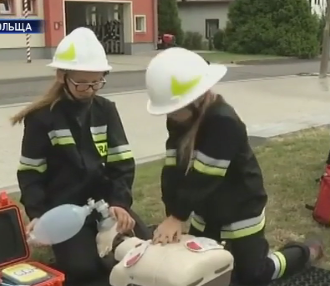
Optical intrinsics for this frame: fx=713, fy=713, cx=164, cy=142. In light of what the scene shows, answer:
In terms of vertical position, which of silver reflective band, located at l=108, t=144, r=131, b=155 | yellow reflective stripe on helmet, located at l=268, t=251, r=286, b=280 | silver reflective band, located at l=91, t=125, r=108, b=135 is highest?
silver reflective band, located at l=91, t=125, r=108, b=135

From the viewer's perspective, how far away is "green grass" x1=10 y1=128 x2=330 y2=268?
495cm

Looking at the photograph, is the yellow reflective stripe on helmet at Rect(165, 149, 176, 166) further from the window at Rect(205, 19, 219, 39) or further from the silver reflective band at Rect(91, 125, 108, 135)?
the window at Rect(205, 19, 219, 39)

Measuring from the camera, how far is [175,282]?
3.23m

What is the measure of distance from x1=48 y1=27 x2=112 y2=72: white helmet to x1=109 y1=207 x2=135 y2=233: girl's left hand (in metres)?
0.78

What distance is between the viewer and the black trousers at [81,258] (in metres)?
4.00

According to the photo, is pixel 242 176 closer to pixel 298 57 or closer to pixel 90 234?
pixel 90 234

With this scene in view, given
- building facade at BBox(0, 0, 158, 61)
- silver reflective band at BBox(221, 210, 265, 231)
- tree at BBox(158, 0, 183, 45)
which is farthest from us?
tree at BBox(158, 0, 183, 45)

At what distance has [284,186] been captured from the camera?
6.10 m

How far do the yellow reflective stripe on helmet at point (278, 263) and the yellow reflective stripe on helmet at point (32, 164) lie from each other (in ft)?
4.53

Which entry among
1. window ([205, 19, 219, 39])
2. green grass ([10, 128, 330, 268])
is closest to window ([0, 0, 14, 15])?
green grass ([10, 128, 330, 268])

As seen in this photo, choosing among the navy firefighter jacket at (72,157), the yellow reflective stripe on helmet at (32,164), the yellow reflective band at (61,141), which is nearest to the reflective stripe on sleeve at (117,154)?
the navy firefighter jacket at (72,157)

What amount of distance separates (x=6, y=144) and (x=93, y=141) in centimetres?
438

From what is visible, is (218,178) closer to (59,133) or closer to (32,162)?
(59,133)

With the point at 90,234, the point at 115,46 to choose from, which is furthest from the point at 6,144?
the point at 115,46
